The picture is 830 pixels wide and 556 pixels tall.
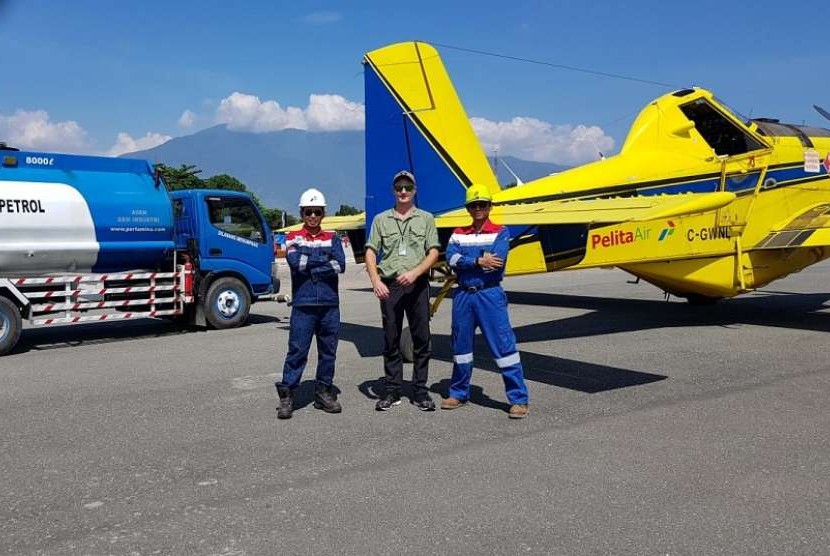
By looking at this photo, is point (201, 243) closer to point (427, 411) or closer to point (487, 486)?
point (427, 411)

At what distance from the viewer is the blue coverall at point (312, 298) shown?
18.5 feet

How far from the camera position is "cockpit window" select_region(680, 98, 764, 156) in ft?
33.5

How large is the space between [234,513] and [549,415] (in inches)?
107

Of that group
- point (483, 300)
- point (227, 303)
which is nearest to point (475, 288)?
point (483, 300)

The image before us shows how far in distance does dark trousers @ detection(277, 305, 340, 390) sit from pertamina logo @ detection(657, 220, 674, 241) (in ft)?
17.8

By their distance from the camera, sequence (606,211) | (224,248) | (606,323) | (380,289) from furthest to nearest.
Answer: (224,248) < (606,323) < (606,211) < (380,289)

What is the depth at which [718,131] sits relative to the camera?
1036 cm

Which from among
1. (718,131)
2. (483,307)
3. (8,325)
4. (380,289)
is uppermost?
(718,131)

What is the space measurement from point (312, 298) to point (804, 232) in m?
7.51

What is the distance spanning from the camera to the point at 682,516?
3486 millimetres

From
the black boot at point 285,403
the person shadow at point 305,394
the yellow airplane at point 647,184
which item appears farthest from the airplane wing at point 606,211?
the black boot at point 285,403

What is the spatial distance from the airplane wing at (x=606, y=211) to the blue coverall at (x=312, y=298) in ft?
6.57

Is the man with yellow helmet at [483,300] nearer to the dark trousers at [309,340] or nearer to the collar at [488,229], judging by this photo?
the collar at [488,229]

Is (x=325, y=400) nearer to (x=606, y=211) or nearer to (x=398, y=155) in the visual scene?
(x=606, y=211)
